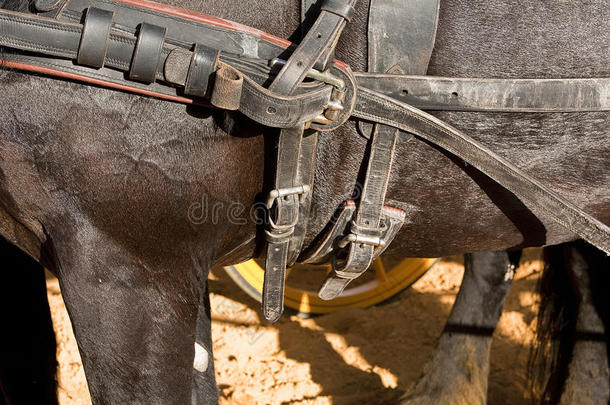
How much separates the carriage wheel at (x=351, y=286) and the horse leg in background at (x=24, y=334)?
45.6 inches

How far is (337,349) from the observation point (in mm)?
2812

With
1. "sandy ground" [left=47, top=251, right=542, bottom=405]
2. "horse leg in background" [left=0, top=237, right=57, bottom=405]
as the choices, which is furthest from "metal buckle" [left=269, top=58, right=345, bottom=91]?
"sandy ground" [left=47, top=251, right=542, bottom=405]

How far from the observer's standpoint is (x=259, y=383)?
2600 millimetres

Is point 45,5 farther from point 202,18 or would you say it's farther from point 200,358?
point 200,358

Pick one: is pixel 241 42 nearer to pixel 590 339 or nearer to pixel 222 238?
pixel 222 238

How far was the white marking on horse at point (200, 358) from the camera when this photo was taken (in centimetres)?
166

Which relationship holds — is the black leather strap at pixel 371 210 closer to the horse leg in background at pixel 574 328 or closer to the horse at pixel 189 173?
the horse at pixel 189 173

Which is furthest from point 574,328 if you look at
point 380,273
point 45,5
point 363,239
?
point 45,5

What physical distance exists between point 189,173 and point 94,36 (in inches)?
11.0

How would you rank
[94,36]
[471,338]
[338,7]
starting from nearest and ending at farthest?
1. [94,36]
2. [338,7]
3. [471,338]

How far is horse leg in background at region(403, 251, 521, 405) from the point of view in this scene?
2.43 metres

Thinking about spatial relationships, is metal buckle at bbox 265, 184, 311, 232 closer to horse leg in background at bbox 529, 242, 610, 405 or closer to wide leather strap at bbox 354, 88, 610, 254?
wide leather strap at bbox 354, 88, 610, 254

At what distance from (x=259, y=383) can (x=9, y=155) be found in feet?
5.74

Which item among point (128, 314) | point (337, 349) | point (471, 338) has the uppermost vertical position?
point (128, 314)
